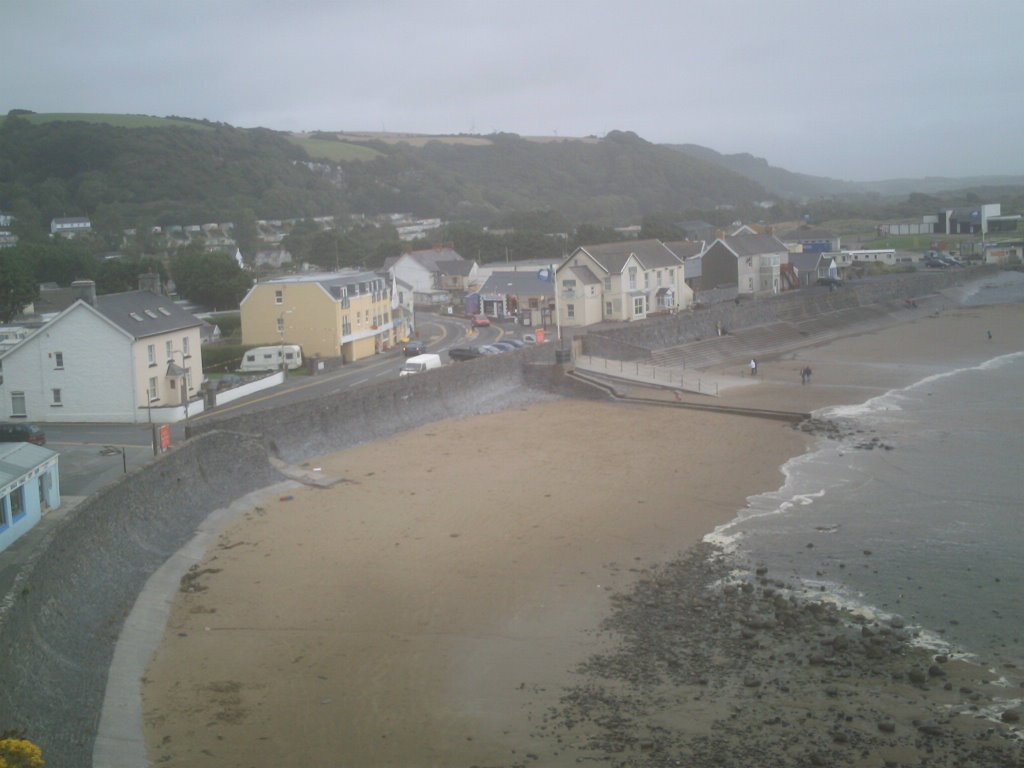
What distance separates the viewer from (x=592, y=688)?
11.7 metres

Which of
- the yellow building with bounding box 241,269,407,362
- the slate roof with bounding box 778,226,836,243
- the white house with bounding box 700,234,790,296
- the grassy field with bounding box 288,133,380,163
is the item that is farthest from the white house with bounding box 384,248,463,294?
the grassy field with bounding box 288,133,380,163

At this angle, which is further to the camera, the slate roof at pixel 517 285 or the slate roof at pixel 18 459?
the slate roof at pixel 517 285

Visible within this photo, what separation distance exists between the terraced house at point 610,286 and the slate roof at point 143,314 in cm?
1960

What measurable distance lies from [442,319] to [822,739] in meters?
47.3

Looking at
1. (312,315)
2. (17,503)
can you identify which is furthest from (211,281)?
(17,503)

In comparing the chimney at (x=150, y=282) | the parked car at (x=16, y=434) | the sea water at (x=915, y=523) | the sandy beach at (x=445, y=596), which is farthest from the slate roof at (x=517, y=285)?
the parked car at (x=16, y=434)

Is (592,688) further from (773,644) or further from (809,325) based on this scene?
(809,325)

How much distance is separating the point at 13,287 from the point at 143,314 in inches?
572

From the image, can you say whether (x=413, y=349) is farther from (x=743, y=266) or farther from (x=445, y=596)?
(x=743, y=266)

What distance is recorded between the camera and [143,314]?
29016 millimetres

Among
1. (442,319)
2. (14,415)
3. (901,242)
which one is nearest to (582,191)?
(901,242)

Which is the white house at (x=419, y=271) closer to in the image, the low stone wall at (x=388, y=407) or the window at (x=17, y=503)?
the low stone wall at (x=388, y=407)

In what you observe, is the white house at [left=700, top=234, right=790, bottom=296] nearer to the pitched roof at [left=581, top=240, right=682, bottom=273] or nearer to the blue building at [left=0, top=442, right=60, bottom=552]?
the pitched roof at [left=581, top=240, right=682, bottom=273]

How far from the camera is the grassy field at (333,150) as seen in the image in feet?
516
